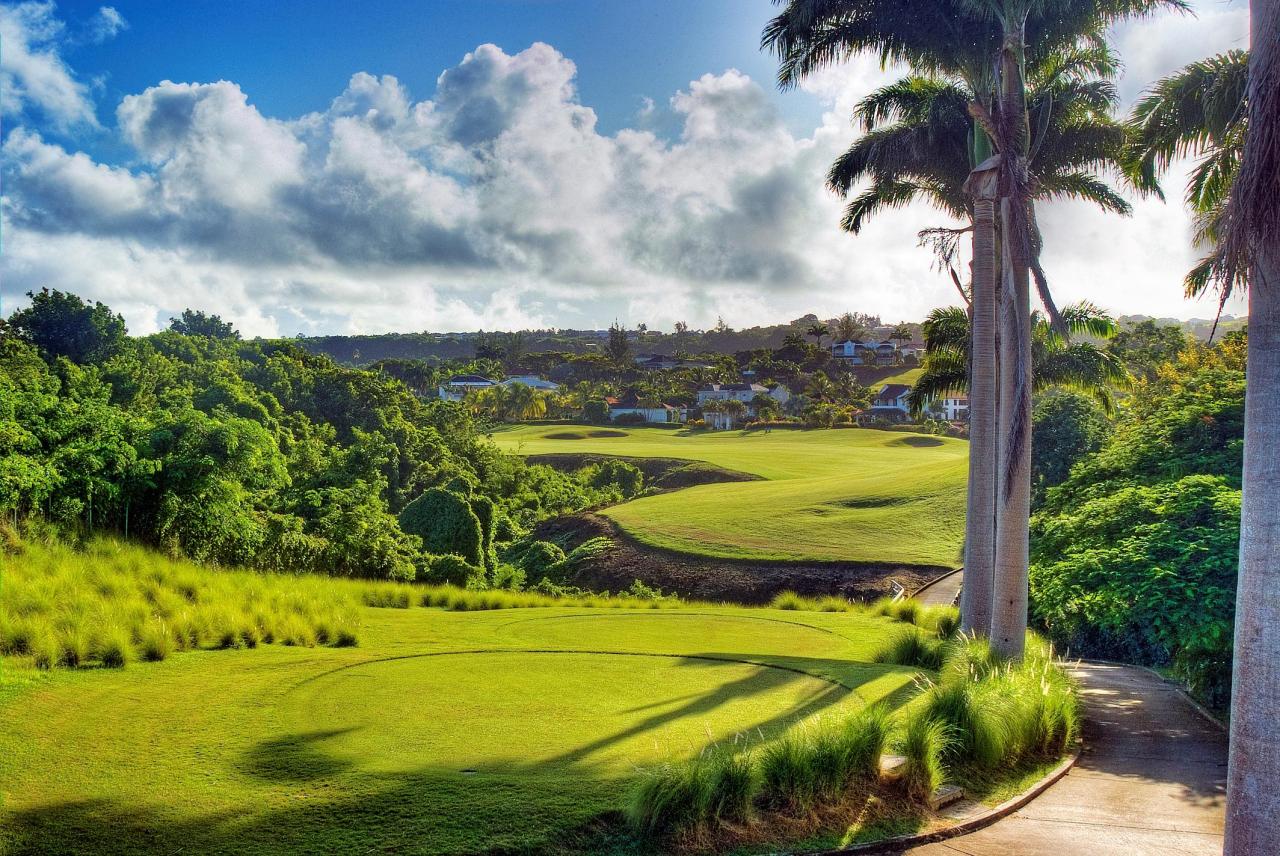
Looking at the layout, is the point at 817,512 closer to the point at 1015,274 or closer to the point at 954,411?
the point at 1015,274

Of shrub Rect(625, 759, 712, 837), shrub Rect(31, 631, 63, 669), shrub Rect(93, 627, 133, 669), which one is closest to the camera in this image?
shrub Rect(625, 759, 712, 837)

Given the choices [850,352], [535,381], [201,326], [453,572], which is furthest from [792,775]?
[850,352]

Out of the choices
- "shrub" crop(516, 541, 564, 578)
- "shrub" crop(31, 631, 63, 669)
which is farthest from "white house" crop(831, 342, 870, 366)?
"shrub" crop(31, 631, 63, 669)

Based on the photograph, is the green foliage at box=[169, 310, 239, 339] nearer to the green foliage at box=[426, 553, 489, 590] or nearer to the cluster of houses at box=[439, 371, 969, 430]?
the cluster of houses at box=[439, 371, 969, 430]

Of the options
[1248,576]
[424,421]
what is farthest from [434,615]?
[424,421]

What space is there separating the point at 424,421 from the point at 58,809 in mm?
52291

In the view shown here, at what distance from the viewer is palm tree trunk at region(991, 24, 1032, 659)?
514 inches

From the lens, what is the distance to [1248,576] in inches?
245

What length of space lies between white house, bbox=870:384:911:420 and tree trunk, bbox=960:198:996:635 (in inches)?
3077

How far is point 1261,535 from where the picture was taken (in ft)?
20.2

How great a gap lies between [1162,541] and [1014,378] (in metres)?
3.31

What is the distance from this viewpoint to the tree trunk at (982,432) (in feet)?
50.5

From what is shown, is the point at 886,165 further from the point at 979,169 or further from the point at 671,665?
the point at 671,665

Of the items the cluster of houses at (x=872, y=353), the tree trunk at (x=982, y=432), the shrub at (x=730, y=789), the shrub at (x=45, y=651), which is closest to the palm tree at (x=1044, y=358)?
the tree trunk at (x=982, y=432)
